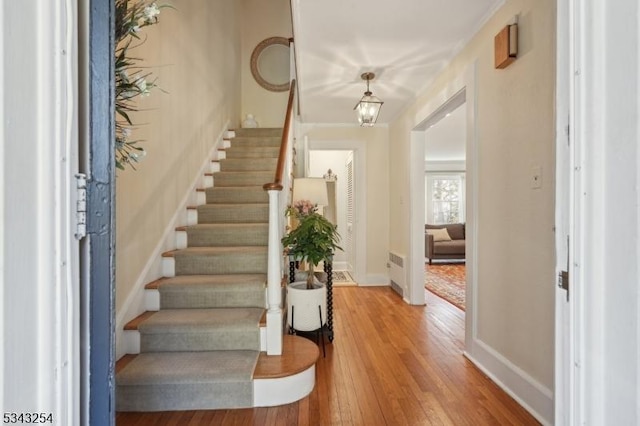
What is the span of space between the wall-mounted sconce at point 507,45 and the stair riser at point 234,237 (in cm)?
218

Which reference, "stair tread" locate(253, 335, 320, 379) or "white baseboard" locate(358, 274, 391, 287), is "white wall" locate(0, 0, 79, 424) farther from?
"white baseboard" locate(358, 274, 391, 287)

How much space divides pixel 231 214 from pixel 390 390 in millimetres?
2117

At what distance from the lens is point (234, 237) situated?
2.94 meters

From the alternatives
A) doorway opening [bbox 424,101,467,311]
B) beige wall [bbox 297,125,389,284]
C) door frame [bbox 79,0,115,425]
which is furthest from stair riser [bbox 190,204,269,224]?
door frame [bbox 79,0,115,425]

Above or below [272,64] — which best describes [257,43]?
above

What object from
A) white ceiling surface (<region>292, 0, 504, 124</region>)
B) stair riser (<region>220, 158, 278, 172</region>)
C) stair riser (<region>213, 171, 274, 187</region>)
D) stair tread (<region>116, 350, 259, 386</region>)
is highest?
white ceiling surface (<region>292, 0, 504, 124</region>)

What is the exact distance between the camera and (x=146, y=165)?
2.36 metres

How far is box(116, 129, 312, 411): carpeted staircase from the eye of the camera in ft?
5.81

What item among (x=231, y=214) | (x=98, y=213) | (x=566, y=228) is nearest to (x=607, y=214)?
(x=566, y=228)

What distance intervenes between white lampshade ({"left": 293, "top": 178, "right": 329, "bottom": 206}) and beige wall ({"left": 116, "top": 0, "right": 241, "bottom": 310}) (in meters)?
1.11

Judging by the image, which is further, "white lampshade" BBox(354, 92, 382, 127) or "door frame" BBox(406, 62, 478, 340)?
"white lampshade" BBox(354, 92, 382, 127)

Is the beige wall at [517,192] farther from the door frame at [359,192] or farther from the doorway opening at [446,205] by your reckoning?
the door frame at [359,192]

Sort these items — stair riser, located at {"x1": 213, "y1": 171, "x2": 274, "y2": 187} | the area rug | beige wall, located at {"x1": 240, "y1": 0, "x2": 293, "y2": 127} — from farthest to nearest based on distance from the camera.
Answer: beige wall, located at {"x1": 240, "y1": 0, "x2": 293, "y2": 127}, the area rug, stair riser, located at {"x1": 213, "y1": 171, "x2": 274, "y2": 187}

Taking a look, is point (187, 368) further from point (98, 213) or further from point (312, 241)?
point (98, 213)
